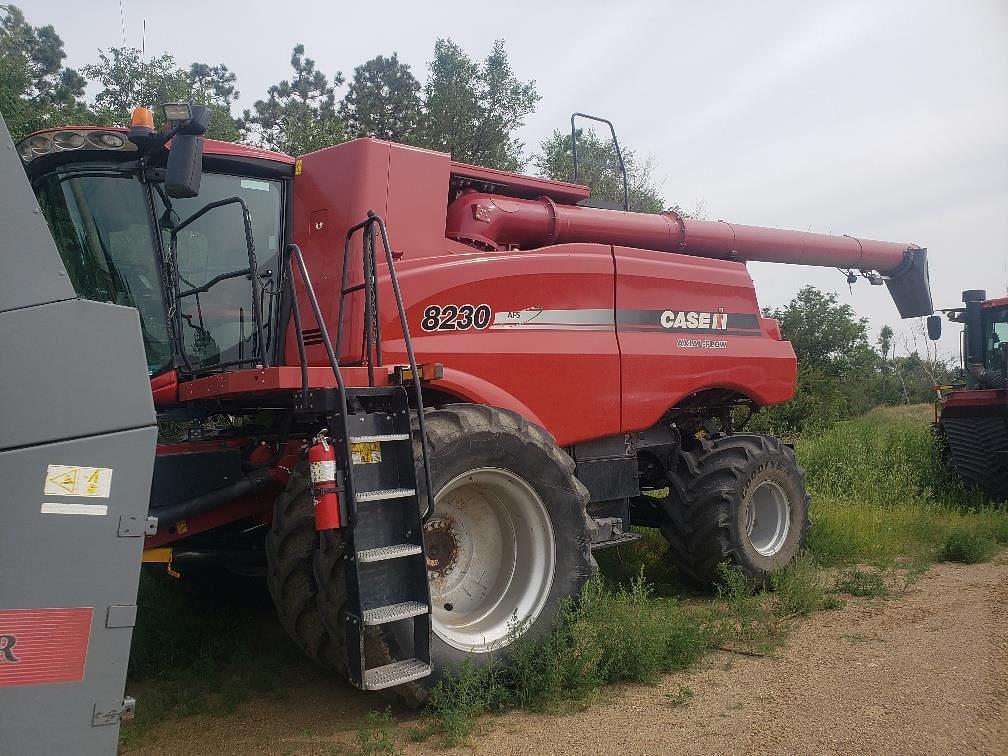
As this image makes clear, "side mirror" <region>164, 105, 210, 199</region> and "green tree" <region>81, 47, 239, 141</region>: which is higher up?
"green tree" <region>81, 47, 239, 141</region>

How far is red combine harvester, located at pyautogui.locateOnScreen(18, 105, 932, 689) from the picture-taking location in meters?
3.56

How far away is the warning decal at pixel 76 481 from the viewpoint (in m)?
2.49

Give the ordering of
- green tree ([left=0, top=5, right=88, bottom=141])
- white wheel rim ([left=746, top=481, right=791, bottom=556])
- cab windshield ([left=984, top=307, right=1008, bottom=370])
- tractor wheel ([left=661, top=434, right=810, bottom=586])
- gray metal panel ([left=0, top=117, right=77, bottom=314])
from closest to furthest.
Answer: gray metal panel ([left=0, top=117, right=77, bottom=314]) → tractor wheel ([left=661, top=434, right=810, bottom=586]) → white wheel rim ([left=746, top=481, right=791, bottom=556]) → cab windshield ([left=984, top=307, right=1008, bottom=370]) → green tree ([left=0, top=5, right=88, bottom=141])

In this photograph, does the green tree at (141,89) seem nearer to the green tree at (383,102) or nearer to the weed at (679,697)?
the green tree at (383,102)

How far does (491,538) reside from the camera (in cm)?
434

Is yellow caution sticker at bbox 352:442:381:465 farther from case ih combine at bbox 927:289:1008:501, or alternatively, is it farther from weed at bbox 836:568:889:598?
case ih combine at bbox 927:289:1008:501

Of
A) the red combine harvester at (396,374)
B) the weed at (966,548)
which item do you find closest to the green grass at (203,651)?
the red combine harvester at (396,374)

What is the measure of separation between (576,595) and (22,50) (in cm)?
2496

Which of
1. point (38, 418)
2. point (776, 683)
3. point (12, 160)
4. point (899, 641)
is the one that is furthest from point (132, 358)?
point (899, 641)

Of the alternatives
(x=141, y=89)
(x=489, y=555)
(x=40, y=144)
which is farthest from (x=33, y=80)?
(x=489, y=555)

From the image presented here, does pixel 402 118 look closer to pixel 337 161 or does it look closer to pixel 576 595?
pixel 337 161

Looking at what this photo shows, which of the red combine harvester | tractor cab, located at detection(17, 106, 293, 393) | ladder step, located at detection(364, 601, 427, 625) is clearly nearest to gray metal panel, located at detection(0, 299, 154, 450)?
the red combine harvester

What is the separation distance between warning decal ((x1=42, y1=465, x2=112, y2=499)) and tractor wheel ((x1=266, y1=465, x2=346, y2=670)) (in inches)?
42.4

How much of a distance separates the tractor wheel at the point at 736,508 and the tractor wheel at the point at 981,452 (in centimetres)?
387
